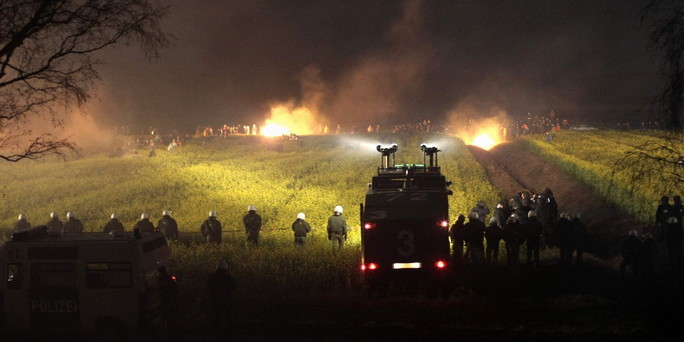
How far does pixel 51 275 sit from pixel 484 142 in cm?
7373

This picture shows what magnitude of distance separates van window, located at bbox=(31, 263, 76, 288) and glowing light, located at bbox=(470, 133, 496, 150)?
63.8 meters

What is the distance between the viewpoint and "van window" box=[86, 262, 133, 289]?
12305mm

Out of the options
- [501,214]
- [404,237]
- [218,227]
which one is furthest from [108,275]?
[501,214]

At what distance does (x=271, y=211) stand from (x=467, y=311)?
20.7 metres

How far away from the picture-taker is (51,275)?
41.3 ft

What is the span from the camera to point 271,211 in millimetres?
33531

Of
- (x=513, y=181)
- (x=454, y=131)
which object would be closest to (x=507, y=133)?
(x=454, y=131)

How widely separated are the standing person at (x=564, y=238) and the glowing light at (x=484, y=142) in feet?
175

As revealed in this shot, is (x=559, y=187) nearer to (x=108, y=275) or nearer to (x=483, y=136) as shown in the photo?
(x=108, y=275)

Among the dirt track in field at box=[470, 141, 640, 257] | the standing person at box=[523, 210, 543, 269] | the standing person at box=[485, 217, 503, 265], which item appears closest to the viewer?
the standing person at box=[523, 210, 543, 269]

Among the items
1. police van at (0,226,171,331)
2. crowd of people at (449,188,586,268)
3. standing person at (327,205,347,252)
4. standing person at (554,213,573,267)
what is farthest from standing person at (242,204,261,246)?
police van at (0,226,171,331)

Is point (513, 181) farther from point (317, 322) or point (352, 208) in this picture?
point (317, 322)

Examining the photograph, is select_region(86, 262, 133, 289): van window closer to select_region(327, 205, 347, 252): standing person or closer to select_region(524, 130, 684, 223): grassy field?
select_region(327, 205, 347, 252): standing person

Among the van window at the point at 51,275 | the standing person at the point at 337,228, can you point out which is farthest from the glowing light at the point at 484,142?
the van window at the point at 51,275
